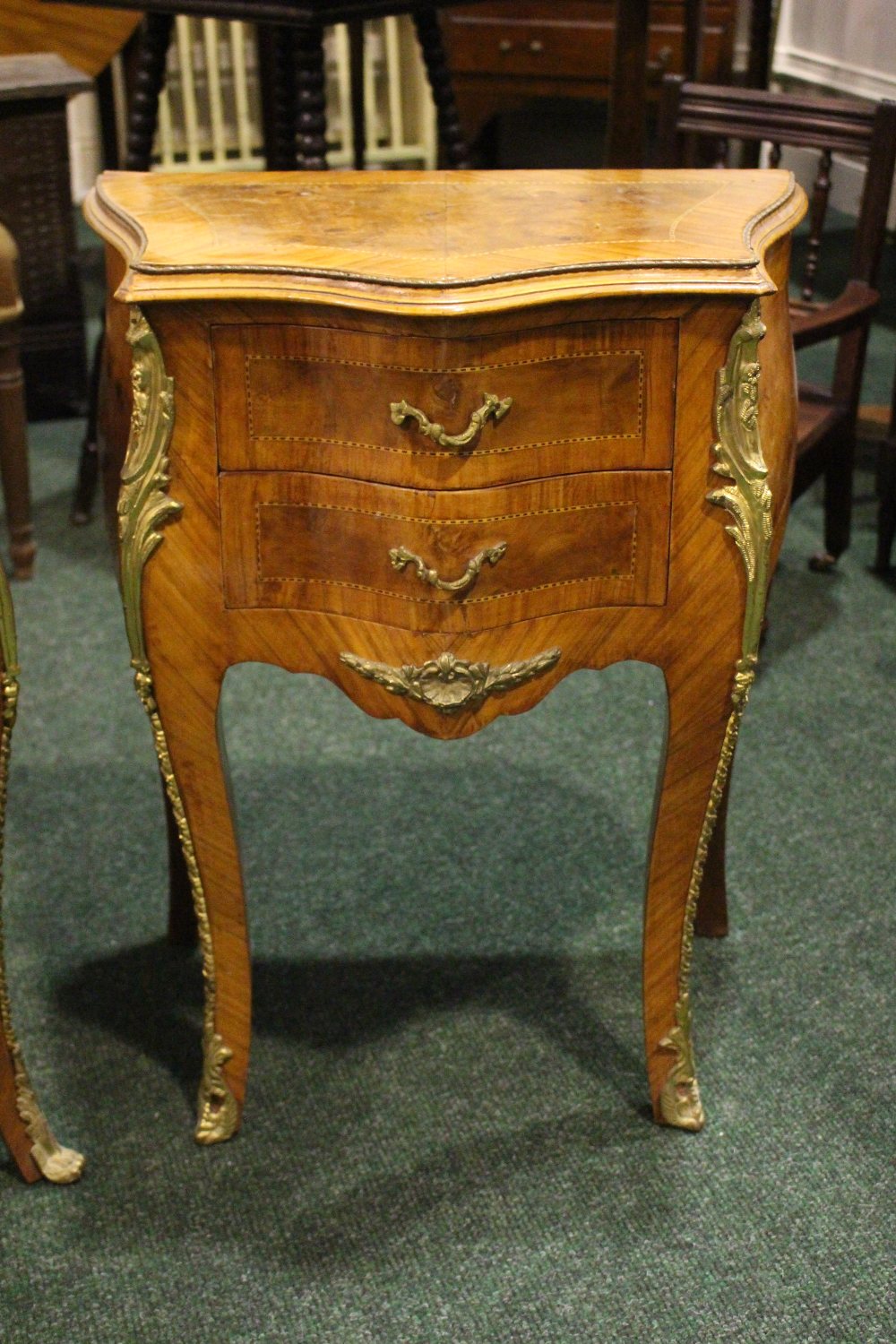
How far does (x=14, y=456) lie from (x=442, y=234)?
1.70m

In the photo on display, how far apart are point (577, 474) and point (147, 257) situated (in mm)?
402

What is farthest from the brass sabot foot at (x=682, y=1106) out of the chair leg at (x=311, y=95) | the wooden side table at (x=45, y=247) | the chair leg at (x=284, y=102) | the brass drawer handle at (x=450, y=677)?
the wooden side table at (x=45, y=247)

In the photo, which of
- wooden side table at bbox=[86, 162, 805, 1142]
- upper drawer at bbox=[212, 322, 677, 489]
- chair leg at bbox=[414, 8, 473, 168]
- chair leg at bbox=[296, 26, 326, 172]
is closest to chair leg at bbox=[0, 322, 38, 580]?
chair leg at bbox=[296, 26, 326, 172]

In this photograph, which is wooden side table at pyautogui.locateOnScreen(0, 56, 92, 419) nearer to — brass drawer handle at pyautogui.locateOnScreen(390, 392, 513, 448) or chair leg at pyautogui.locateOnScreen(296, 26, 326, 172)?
chair leg at pyautogui.locateOnScreen(296, 26, 326, 172)

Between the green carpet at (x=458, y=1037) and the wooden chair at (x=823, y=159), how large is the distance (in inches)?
16.6

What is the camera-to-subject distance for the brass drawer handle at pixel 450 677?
1.38 m

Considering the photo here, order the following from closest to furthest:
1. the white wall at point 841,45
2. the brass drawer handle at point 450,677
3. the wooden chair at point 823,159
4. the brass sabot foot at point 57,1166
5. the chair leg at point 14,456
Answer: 1. the brass drawer handle at point 450,677
2. the brass sabot foot at point 57,1166
3. the wooden chair at point 823,159
4. the chair leg at point 14,456
5. the white wall at point 841,45

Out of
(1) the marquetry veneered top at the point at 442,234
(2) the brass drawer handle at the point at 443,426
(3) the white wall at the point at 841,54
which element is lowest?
(3) the white wall at the point at 841,54

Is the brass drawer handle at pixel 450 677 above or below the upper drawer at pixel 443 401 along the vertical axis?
below

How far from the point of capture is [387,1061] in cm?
179

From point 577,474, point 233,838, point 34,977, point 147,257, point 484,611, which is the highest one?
point 147,257

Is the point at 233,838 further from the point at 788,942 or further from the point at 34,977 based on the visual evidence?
the point at 788,942

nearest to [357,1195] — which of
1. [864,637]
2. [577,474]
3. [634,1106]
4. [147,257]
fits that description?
[634,1106]

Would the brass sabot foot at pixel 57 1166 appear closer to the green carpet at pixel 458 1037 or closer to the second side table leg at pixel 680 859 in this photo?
the green carpet at pixel 458 1037
